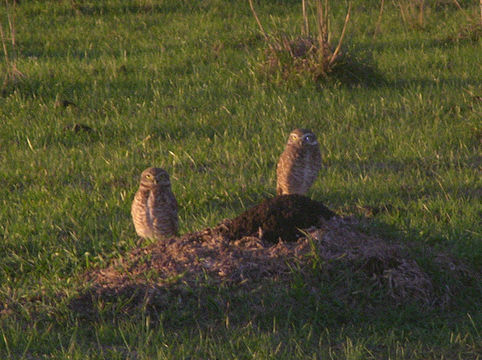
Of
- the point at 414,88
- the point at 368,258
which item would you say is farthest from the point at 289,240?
the point at 414,88

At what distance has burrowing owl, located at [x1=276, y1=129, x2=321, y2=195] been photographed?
26.5ft

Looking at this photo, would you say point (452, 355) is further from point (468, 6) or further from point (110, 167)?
point (468, 6)

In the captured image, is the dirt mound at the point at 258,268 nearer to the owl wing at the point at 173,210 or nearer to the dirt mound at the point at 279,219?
the dirt mound at the point at 279,219

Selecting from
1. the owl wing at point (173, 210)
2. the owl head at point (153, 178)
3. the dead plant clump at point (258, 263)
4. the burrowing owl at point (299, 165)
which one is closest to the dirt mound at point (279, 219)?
the dead plant clump at point (258, 263)

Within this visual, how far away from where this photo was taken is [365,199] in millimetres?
8234

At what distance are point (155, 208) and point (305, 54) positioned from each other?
588 cm

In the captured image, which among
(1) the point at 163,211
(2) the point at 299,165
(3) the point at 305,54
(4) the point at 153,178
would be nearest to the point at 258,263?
(1) the point at 163,211

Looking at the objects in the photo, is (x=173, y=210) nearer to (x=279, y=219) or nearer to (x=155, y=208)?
(x=155, y=208)

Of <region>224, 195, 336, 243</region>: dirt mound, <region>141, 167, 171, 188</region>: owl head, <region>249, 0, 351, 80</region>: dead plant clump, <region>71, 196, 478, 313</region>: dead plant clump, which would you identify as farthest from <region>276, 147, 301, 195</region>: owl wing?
<region>249, 0, 351, 80</region>: dead plant clump

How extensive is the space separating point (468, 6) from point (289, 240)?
1145 centimetres

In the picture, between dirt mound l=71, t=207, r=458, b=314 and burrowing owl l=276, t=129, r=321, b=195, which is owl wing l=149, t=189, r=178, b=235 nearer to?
dirt mound l=71, t=207, r=458, b=314

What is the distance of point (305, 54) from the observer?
39.8 feet

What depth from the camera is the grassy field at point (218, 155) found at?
568cm

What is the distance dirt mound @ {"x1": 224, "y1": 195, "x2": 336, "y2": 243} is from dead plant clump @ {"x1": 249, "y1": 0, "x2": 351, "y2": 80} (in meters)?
5.42
